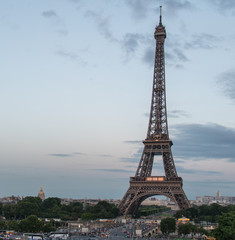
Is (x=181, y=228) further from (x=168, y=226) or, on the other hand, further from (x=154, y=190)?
(x=154, y=190)

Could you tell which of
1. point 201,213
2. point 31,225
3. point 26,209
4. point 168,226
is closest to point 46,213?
point 26,209

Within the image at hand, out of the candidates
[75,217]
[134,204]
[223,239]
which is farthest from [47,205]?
[223,239]

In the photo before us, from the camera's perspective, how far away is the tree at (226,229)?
2239 inches

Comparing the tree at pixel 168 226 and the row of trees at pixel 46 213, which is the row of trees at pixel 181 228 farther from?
the row of trees at pixel 46 213

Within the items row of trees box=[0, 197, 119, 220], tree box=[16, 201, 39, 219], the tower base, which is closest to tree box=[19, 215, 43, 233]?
row of trees box=[0, 197, 119, 220]

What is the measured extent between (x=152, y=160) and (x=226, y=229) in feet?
168

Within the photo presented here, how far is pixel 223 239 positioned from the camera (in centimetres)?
5803

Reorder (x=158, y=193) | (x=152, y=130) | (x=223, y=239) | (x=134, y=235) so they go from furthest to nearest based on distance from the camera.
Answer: (x=152, y=130) → (x=158, y=193) → (x=134, y=235) → (x=223, y=239)

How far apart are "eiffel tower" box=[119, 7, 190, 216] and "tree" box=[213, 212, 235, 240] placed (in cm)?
3676

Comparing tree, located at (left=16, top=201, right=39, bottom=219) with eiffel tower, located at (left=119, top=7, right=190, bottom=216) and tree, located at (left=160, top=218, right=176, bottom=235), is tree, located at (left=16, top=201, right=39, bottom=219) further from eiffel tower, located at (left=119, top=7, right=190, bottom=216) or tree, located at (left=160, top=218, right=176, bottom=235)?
tree, located at (left=160, top=218, right=176, bottom=235)

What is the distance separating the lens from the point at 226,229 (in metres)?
57.1

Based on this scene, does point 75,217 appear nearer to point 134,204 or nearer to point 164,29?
point 134,204

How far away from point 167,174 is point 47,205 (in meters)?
63.4

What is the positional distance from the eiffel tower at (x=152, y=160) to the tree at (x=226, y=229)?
36.8 meters
